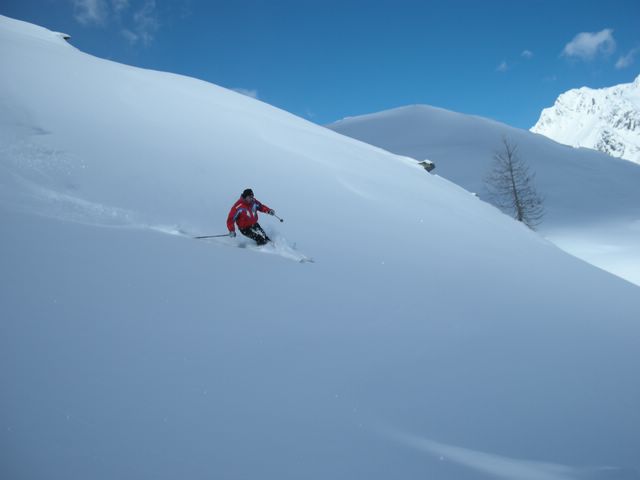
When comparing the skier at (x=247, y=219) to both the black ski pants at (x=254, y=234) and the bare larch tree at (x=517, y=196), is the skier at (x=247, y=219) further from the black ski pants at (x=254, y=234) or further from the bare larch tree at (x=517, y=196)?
the bare larch tree at (x=517, y=196)

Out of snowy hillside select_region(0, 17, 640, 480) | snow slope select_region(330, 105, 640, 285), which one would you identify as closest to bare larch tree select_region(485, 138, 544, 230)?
snow slope select_region(330, 105, 640, 285)

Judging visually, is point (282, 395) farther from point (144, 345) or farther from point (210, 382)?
point (144, 345)

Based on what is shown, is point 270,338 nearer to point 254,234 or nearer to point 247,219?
point 254,234

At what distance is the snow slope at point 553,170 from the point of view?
2116cm

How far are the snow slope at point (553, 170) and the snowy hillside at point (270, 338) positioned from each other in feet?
44.7

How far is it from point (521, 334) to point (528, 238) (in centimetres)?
899

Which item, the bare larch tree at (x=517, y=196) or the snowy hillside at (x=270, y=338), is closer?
the snowy hillside at (x=270, y=338)

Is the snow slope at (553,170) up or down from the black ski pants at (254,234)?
up

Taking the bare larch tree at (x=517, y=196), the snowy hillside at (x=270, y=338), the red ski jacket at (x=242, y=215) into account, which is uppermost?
the bare larch tree at (x=517, y=196)

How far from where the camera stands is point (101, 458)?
2295 millimetres

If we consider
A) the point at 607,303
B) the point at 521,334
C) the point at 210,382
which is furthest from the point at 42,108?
the point at 607,303

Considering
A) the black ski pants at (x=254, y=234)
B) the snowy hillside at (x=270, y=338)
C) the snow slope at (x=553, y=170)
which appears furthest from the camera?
the snow slope at (x=553, y=170)

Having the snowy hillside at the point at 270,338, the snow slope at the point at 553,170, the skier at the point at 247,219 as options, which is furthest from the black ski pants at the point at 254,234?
the snow slope at the point at 553,170

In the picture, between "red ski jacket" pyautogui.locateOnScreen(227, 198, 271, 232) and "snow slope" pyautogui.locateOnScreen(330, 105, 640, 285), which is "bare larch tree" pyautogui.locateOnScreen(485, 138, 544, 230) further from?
"red ski jacket" pyautogui.locateOnScreen(227, 198, 271, 232)
